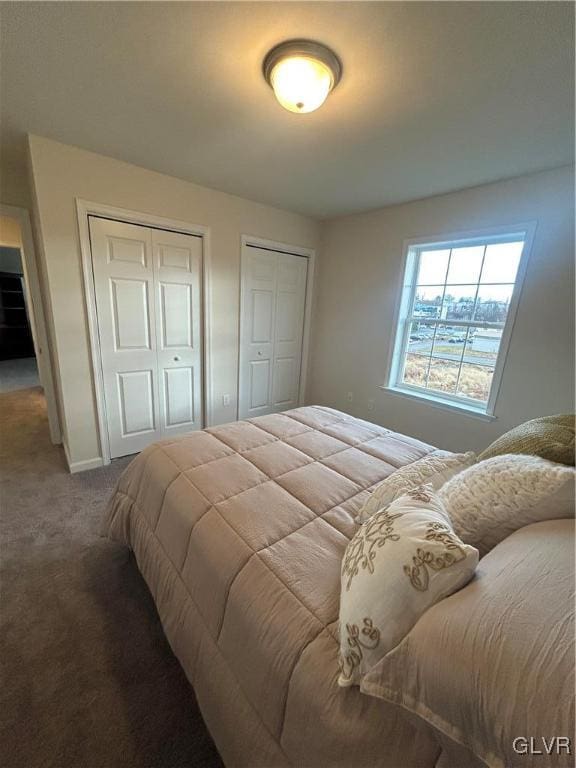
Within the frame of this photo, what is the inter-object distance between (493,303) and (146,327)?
3.03m

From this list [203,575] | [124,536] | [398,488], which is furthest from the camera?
[124,536]

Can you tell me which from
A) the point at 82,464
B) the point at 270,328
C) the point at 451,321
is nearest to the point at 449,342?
the point at 451,321

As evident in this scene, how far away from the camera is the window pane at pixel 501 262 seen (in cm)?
240

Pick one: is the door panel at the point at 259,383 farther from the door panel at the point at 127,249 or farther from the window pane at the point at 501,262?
the window pane at the point at 501,262

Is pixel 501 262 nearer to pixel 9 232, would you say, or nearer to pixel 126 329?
pixel 126 329

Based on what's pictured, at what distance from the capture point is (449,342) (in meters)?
2.85

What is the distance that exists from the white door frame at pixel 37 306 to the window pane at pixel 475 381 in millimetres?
3902

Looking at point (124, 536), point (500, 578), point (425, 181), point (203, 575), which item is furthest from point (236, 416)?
point (500, 578)

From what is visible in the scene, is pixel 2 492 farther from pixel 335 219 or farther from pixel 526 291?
pixel 526 291

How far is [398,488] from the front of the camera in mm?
1147

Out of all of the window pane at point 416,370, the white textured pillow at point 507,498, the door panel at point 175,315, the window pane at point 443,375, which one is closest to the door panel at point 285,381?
the door panel at point 175,315

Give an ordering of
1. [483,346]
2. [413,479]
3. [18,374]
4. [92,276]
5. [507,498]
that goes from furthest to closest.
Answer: [18,374] < [483,346] < [92,276] < [413,479] < [507,498]

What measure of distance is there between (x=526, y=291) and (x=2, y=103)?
358 cm

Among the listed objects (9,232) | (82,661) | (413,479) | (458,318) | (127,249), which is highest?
(9,232)
